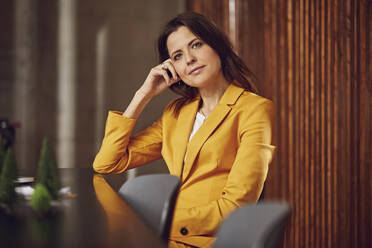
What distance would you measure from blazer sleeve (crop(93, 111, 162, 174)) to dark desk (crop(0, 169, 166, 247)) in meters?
0.67

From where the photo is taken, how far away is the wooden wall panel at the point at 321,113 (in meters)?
2.59

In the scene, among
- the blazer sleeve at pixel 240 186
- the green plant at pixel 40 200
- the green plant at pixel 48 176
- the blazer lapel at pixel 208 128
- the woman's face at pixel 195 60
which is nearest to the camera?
the green plant at pixel 40 200

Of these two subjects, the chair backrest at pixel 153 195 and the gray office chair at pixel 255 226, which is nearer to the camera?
the gray office chair at pixel 255 226

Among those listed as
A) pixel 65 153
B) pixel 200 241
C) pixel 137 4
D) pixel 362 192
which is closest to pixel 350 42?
pixel 362 192

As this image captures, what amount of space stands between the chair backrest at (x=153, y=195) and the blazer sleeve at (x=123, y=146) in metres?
0.48

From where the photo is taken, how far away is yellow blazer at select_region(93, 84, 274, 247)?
1.70 metres

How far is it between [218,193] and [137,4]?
349cm

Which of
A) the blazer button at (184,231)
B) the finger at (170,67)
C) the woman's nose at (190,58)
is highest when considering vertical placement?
the woman's nose at (190,58)

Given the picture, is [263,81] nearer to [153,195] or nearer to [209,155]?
[209,155]

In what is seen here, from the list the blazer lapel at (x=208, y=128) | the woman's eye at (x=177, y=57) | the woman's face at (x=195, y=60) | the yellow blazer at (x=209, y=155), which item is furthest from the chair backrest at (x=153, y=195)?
the woman's eye at (x=177, y=57)

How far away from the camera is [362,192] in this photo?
261cm

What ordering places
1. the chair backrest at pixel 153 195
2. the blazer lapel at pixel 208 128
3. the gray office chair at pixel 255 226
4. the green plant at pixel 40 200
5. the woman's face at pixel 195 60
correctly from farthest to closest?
the woman's face at pixel 195 60, the blazer lapel at pixel 208 128, the chair backrest at pixel 153 195, the green plant at pixel 40 200, the gray office chair at pixel 255 226

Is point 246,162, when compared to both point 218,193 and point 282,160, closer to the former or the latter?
point 218,193

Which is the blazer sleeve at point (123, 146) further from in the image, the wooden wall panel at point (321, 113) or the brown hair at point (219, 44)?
the wooden wall panel at point (321, 113)
